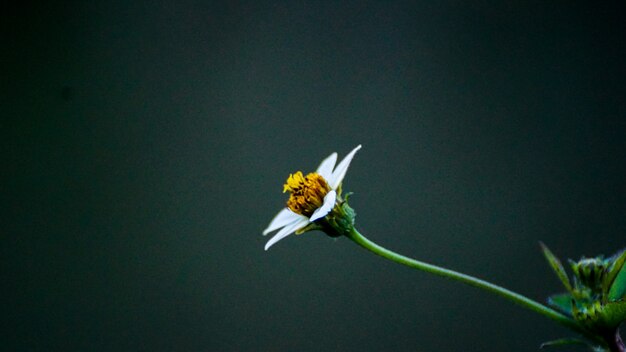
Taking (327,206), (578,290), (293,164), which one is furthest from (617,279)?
(293,164)

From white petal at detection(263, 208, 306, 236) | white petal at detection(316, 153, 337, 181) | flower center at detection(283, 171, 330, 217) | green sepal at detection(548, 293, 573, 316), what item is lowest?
green sepal at detection(548, 293, 573, 316)

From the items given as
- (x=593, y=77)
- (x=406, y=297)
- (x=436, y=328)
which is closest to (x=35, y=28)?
(x=406, y=297)

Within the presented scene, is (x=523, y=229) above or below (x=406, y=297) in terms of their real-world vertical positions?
above

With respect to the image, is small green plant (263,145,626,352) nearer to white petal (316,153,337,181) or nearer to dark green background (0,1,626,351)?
white petal (316,153,337,181)

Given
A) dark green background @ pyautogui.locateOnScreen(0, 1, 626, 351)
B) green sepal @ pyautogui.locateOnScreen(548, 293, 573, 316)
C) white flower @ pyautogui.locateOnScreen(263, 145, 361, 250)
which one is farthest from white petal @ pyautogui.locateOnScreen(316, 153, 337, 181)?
dark green background @ pyautogui.locateOnScreen(0, 1, 626, 351)

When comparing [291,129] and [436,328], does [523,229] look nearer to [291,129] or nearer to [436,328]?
[436,328]

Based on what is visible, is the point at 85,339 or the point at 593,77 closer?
the point at 593,77
